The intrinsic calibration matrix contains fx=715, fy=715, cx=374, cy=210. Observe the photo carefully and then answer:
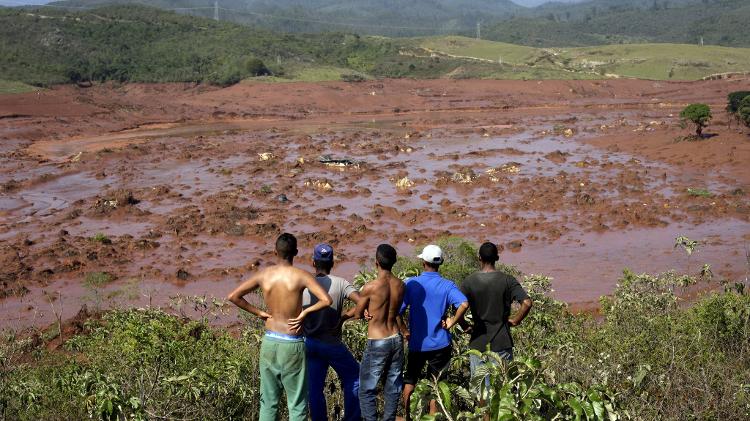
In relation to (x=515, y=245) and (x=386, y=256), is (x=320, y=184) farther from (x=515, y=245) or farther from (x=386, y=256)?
(x=386, y=256)

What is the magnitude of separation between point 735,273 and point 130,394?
37.4ft

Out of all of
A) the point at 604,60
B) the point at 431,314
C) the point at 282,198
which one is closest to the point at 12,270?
the point at 282,198

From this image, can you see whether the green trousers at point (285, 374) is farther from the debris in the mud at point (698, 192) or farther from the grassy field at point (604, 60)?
the grassy field at point (604, 60)

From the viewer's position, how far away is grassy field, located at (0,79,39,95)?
147 feet

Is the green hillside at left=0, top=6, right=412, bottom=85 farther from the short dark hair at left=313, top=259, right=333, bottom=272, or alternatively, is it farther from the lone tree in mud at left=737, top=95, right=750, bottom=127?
the short dark hair at left=313, top=259, right=333, bottom=272

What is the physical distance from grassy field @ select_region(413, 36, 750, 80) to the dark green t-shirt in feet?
194

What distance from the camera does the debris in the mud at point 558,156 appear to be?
26.5 m

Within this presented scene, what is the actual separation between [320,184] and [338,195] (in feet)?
3.71

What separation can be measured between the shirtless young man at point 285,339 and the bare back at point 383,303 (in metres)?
0.34

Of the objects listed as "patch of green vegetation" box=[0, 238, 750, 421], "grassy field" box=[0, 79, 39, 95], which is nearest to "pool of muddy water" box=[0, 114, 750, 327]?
"patch of green vegetation" box=[0, 238, 750, 421]

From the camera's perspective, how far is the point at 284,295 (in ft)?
16.0

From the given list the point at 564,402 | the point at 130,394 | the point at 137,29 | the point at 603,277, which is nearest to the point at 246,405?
the point at 130,394

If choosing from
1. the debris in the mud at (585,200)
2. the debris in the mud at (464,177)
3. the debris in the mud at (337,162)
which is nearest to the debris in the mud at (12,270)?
the debris in the mud at (337,162)

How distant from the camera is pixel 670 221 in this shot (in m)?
17.1
